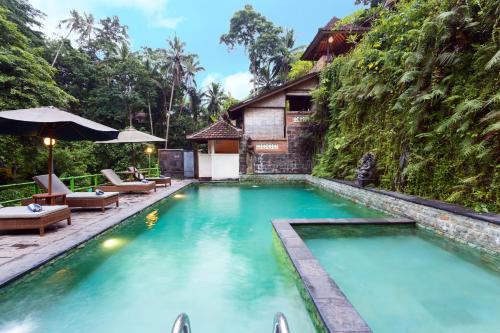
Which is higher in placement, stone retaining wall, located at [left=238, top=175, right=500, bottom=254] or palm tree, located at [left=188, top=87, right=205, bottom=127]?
palm tree, located at [left=188, top=87, right=205, bottom=127]

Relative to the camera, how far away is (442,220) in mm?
5574

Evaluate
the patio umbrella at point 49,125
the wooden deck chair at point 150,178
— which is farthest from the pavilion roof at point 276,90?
the patio umbrella at point 49,125

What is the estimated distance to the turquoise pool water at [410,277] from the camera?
313 centimetres

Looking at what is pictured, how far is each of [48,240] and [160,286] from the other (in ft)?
7.88

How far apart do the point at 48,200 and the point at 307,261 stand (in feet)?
18.6

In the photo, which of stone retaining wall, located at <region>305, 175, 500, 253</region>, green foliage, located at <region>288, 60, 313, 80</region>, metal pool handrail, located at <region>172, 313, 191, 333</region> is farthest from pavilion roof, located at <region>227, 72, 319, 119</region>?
metal pool handrail, located at <region>172, 313, 191, 333</region>

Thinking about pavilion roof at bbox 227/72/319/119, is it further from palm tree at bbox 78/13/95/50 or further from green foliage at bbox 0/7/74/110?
palm tree at bbox 78/13/95/50

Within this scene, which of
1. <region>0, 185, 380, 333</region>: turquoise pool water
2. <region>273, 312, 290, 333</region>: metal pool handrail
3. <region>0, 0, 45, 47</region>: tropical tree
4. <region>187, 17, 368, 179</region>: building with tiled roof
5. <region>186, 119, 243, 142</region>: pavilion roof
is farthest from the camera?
<region>187, 17, 368, 179</region>: building with tiled roof

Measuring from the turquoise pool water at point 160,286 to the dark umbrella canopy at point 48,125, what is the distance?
2389mm

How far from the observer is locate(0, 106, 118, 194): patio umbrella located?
5203 mm

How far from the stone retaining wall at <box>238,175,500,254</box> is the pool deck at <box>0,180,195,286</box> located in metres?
6.79

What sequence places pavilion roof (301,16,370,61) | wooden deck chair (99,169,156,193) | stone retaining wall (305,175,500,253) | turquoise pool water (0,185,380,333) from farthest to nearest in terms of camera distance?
pavilion roof (301,16,370,61) < wooden deck chair (99,169,156,193) < stone retaining wall (305,175,500,253) < turquoise pool water (0,185,380,333)

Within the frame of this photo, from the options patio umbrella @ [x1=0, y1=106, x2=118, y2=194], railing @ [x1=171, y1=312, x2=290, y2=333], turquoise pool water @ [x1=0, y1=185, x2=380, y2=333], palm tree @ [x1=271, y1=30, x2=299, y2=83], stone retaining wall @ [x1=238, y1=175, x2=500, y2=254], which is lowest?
turquoise pool water @ [x1=0, y1=185, x2=380, y2=333]

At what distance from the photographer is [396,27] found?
889 centimetres
